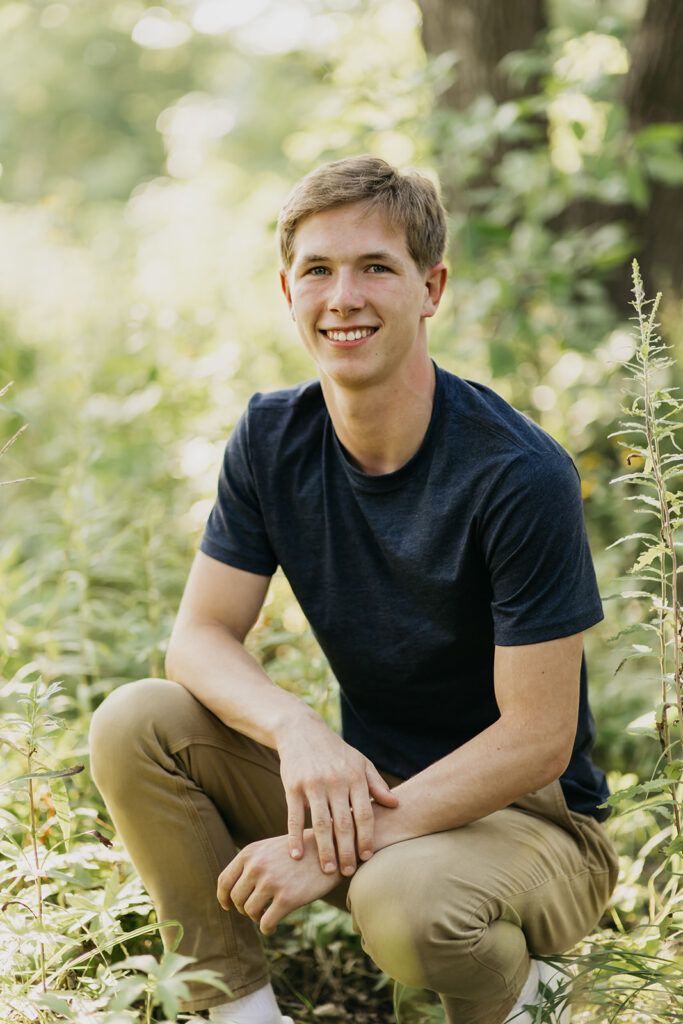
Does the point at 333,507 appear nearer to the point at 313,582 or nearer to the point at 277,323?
A: the point at 313,582

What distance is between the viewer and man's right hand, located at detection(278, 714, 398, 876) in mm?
1853

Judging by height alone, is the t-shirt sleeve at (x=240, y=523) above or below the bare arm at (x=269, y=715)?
above

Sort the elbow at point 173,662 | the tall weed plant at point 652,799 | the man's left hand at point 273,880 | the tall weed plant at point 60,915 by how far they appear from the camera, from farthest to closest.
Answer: the elbow at point 173,662
the man's left hand at point 273,880
the tall weed plant at point 652,799
the tall weed plant at point 60,915

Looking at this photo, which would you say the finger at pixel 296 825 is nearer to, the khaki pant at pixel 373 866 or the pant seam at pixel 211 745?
the khaki pant at pixel 373 866

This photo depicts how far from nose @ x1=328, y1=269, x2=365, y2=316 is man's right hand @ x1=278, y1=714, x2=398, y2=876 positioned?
855mm

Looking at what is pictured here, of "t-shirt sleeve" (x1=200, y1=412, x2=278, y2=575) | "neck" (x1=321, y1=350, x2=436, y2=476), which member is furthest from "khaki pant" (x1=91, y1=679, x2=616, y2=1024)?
"neck" (x1=321, y1=350, x2=436, y2=476)

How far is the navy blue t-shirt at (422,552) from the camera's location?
189 cm

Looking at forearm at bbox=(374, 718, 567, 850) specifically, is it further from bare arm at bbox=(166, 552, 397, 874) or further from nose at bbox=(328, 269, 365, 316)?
nose at bbox=(328, 269, 365, 316)

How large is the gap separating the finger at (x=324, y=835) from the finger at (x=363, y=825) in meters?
0.05

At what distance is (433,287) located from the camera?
88.7 inches

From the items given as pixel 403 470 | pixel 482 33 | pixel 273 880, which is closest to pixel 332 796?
pixel 273 880

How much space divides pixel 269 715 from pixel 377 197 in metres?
1.08

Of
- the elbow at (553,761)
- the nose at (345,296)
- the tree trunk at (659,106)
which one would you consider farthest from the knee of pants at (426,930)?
the tree trunk at (659,106)

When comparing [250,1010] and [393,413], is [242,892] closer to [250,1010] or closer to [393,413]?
[250,1010]
